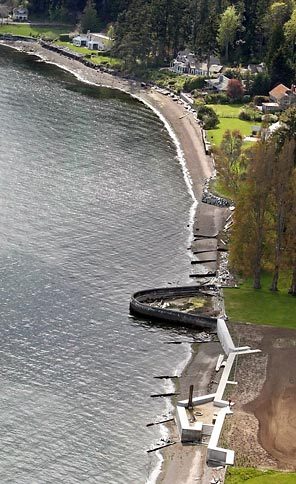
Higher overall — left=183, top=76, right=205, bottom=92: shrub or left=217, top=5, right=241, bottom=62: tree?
left=217, top=5, right=241, bottom=62: tree

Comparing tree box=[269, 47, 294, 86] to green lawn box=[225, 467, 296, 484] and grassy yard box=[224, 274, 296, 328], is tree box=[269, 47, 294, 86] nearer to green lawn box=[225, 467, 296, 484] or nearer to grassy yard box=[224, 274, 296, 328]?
grassy yard box=[224, 274, 296, 328]

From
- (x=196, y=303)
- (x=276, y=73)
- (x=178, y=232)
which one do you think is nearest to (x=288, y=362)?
(x=196, y=303)

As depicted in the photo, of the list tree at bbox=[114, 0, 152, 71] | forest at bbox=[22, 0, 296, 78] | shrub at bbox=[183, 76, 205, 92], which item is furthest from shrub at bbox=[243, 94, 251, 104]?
tree at bbox=[114, 0, 152, 71]

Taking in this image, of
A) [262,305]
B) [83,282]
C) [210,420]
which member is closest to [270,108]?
[83,282]

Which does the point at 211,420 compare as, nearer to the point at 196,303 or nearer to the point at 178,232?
the point at 196,303

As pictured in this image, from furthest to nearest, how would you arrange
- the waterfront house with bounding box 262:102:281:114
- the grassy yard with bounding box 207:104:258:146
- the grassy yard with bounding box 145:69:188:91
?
the grassy yard with bounding box 145:69:188:91 → the waterfront house with bounding box 262:102:281:114 → the grassy yard with bounding box 207:104:258:146
